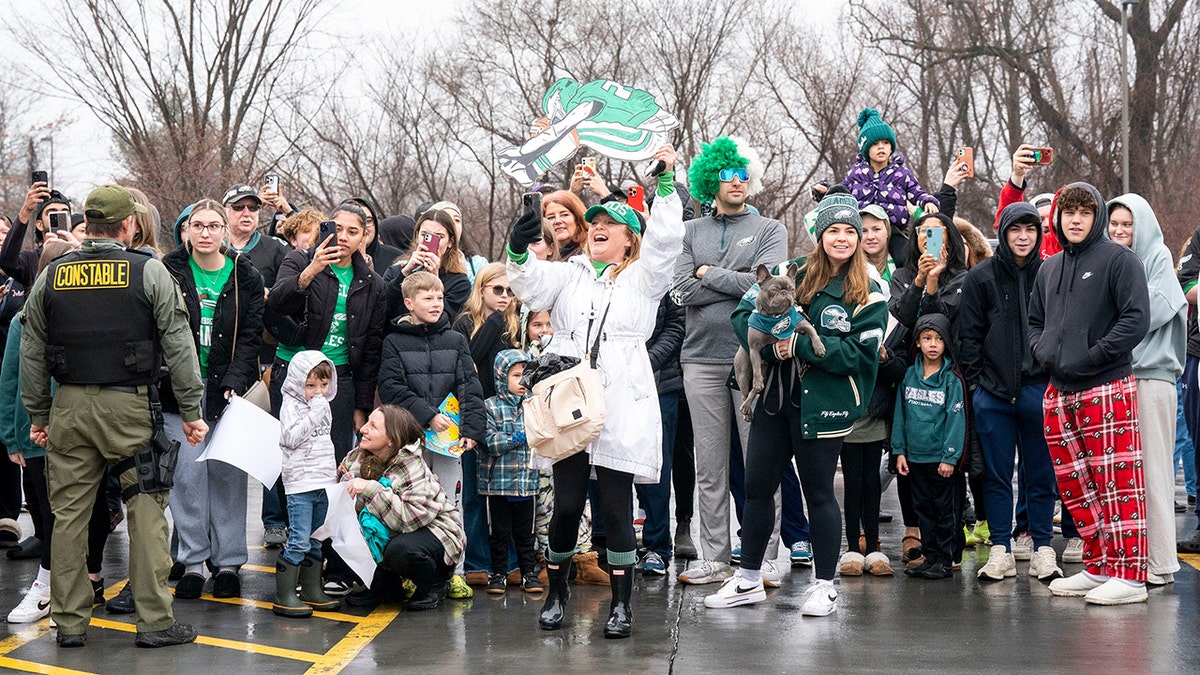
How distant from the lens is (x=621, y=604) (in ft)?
19.1

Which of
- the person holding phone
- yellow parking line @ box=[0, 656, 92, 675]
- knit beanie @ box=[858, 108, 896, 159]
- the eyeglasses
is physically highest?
knit beanie @ box=[858, 108, 896, 159]

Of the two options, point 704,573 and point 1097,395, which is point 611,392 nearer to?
point 704,573

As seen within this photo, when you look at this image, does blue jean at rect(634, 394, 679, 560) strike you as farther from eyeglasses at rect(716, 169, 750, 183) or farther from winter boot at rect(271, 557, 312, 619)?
winter boot at rect(271, 557, 312, 619)

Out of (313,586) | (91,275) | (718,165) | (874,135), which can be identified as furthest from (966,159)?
(91,275)

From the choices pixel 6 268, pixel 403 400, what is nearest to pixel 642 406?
pixel 403 400

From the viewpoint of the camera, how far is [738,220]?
23.2 feet

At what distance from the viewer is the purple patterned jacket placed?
8.34 meters

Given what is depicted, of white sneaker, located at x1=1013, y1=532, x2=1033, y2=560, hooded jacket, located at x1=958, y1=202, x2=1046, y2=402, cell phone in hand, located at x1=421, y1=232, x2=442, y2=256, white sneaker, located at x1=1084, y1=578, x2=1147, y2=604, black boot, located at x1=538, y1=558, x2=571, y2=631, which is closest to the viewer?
black boot, located at x1=538, y1=558, x2=571, y2=631

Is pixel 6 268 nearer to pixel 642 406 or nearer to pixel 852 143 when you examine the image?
pixel 642 406

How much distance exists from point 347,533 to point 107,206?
2048 millimetres

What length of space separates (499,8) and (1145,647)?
857 inches

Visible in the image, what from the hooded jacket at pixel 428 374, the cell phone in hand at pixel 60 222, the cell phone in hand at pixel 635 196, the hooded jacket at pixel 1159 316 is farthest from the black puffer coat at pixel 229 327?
the hooded jacket at pixel 1159 316

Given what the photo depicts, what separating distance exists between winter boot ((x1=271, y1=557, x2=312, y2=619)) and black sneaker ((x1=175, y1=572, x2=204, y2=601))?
66cm

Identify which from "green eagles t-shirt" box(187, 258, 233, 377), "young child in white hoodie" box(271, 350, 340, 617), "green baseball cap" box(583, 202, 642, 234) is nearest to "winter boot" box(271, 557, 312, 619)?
"young child in white hoodie" box(271, 350, 340, 617)
